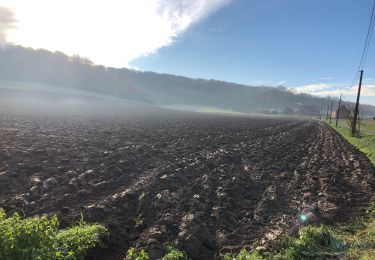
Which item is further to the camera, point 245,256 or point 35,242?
point 245,256

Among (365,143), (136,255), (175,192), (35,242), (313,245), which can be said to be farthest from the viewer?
(365,143)

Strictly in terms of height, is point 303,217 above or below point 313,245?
below

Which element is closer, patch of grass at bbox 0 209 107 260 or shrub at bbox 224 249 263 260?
patch of grass at bbox 0 209 107 260

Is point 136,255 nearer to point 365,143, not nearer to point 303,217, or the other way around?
point 303,217

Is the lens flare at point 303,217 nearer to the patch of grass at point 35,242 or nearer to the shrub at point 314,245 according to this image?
the shrub at point 314,245

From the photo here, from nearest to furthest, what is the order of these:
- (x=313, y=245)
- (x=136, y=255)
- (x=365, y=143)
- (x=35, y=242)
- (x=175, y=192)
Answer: (x=35, y=242) → (x=136, y=255) → (x=313, y=245) → (x=175, y=192) → (x=365, y=143)

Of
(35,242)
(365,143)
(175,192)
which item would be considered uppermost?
(35,242)

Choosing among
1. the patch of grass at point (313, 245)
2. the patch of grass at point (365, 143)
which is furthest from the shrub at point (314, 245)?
the patch of grass at point (365, 143)

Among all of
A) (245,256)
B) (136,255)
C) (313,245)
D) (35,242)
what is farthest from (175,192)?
(35,242)

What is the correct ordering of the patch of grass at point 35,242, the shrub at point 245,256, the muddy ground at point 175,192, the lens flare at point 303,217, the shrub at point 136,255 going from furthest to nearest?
the lens flare at point 303,217 < the muddy ground at point 175,192 < the shrub at point 245,256 < the shrub at point 136,255 < the patch of grass at point 35,242

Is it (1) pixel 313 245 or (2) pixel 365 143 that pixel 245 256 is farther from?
(2) pixel 365 143

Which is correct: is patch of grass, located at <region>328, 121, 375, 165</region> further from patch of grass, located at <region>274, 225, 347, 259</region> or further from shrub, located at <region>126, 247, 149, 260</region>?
shrub, located at <region>126, 247, 149, 260</region>

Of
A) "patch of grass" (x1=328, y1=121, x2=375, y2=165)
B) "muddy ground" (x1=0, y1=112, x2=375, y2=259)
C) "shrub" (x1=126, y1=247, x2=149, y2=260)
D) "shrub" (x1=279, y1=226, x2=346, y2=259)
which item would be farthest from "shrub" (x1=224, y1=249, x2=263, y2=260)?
"patch of grass" (x1=328, y1=121, x2=375, y2=165)

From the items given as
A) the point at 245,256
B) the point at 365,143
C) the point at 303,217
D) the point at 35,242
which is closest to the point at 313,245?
the point at 245,256
